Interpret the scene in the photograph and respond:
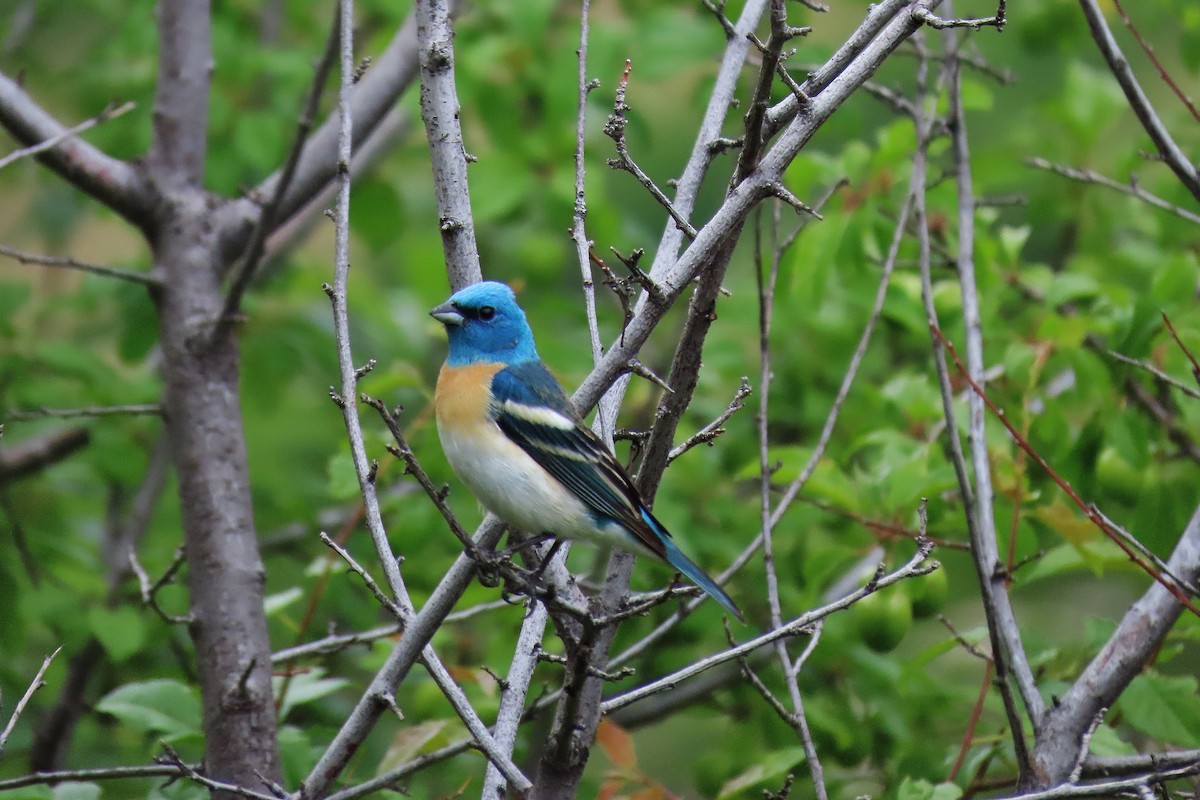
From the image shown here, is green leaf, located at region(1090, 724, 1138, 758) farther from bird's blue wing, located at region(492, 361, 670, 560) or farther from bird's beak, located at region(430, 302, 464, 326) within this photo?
bird's beak, located at region(430, 302, 464, 326)

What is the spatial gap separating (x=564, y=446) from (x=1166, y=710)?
1.86 meters

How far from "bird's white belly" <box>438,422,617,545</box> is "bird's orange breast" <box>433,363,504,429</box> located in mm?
91

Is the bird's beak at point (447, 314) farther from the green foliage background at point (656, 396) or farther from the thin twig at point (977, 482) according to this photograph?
the thin twig at point (977, 482)

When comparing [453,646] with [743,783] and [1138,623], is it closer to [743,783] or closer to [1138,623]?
[743,783]

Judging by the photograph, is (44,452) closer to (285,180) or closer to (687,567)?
(285,180)

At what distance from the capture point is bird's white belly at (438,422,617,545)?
10.3ft

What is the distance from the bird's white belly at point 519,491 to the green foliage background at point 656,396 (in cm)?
78

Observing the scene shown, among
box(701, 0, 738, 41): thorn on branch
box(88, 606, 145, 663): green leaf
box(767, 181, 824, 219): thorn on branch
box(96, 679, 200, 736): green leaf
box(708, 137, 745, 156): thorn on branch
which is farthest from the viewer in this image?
box(88, 606, 145, 663): green leaf

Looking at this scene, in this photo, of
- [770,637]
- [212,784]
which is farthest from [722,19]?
[212,784]

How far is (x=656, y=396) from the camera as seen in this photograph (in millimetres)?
5684

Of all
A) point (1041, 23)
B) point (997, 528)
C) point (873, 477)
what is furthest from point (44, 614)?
point (1041, 23)

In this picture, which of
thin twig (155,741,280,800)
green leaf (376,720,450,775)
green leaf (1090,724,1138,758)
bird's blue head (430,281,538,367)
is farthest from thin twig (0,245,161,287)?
green leaf (1090,724,1138,758)

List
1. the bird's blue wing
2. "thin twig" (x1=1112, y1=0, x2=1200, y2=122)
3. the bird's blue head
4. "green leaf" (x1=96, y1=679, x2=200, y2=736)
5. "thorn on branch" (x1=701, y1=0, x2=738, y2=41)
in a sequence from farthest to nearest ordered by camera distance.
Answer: the bird's blue head < "green leaf" (x1=96, y1=679, x2=200, y2=736) < "thin twig" (x1=1112, y1=0, x2=1200, y2=122) < the bird's blue wing < "thorn on branch" (x1=701, y1=0, x2=738, y2=41)

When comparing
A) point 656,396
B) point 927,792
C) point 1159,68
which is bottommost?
point 927,792
